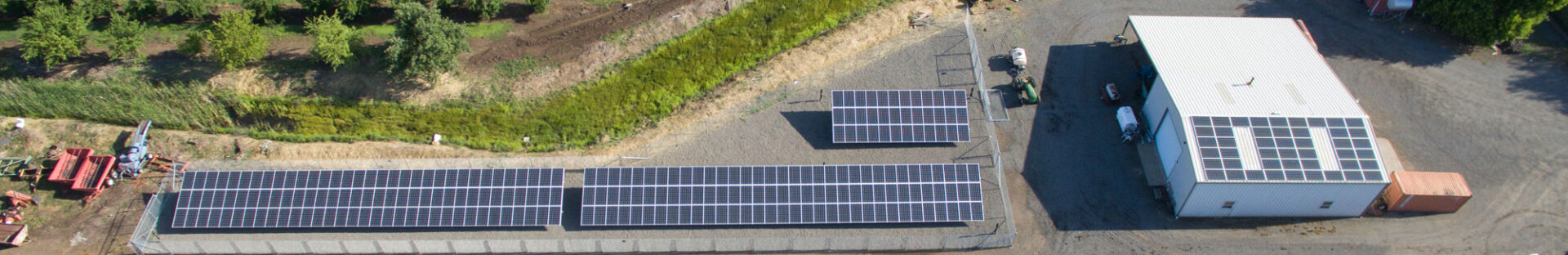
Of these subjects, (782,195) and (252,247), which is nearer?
(252,247)

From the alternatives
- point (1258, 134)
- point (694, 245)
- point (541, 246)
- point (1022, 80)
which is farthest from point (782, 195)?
point (1258, 134)

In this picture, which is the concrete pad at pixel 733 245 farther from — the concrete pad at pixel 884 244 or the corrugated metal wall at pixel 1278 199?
the corrugated metal wall at pixel 1278 199

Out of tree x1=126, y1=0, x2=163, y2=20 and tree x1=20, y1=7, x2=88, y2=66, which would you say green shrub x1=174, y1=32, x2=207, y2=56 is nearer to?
tree x1=20, y1=7, x2=88, y2=66

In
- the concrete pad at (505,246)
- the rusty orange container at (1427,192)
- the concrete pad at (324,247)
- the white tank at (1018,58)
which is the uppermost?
the white tank at (1018,58)

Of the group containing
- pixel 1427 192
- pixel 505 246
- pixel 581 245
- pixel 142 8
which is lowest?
pixel 1427 192

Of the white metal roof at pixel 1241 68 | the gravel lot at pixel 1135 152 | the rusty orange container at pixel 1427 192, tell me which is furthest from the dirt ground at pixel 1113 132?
the white metal roof at pixel 1241 68

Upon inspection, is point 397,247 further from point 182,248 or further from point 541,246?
point 182,248
